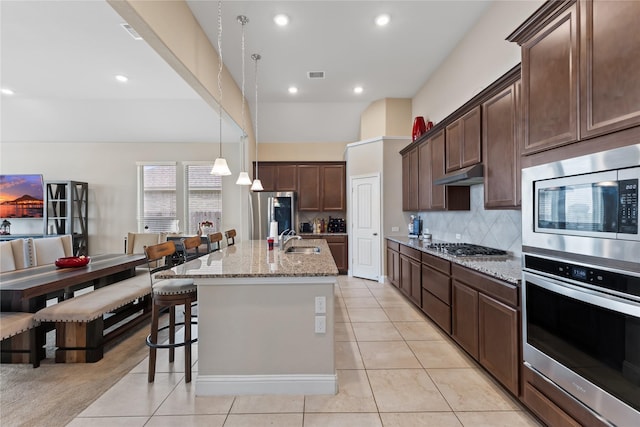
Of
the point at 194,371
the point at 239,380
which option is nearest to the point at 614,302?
the point at 239,380

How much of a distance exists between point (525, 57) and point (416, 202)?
111 inches

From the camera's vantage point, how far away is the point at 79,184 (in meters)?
6.24

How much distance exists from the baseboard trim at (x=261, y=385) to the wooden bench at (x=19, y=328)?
1.63 m

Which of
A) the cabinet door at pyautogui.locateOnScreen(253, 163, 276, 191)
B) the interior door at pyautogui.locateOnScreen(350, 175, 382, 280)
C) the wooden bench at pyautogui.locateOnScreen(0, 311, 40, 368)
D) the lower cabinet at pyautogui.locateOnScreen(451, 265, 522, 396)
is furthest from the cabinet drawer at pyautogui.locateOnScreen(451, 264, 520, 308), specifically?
the cabinet door at pyautogui.locateOnScreen(253, 163, 276, 191)

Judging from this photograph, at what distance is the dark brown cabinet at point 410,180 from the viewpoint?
4.56m

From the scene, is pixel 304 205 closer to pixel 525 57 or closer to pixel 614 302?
pixel 525 57

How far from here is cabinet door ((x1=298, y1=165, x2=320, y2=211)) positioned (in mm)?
6477

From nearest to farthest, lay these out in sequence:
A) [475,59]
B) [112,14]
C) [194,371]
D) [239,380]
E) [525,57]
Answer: [525,57] → [239,380] → [194,371] → [112,14] → [475,59]

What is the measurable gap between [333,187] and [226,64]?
325 cm

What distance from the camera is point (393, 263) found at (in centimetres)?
484

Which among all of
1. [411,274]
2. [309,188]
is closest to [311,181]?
[309,188]

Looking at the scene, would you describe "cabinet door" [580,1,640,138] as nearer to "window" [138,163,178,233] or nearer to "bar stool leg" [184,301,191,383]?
"bar stool leg" [184,301,191,383]

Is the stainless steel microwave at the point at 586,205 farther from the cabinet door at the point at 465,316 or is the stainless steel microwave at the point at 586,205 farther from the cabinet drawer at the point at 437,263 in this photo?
the cabinet drawer at the point at 437,263

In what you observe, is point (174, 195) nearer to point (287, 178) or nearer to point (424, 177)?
point (287, 178)
